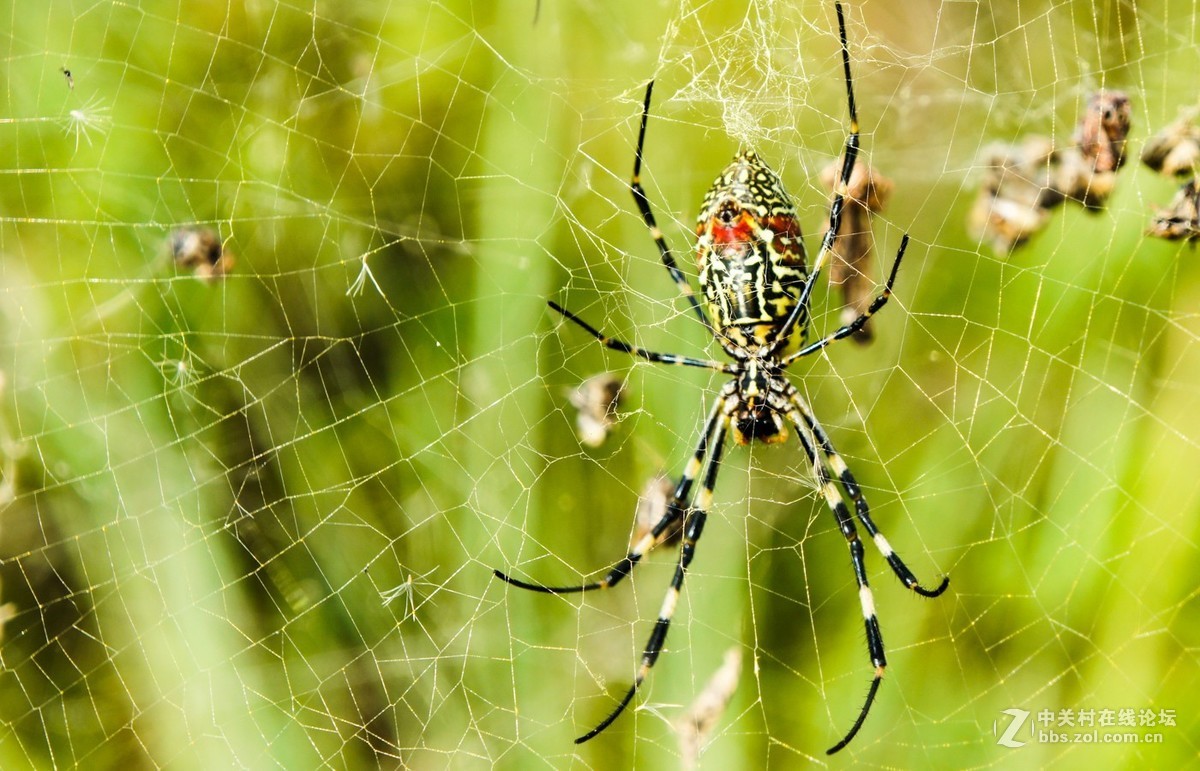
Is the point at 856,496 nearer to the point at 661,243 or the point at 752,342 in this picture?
the point at 752,342

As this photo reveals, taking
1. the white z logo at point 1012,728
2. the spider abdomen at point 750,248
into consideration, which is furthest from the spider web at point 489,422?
the spider abdomen at point 750,248

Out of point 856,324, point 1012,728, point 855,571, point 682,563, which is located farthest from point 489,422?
point 1012,728

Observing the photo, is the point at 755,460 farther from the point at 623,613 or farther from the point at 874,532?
the point at 623,613

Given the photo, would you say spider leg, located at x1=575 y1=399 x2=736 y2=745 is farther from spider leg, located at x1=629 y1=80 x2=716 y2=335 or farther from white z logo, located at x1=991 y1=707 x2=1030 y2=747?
white z logo, located at x1=991 y1=707 x2=1030 y2=747

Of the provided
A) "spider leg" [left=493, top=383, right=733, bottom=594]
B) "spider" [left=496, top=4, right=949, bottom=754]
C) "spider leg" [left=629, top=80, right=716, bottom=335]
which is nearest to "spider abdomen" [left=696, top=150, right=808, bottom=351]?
"spider" [left=496, top=4, right=949, bottom=754]

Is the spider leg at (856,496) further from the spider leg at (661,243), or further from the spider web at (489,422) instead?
the spider leg at (661,243)

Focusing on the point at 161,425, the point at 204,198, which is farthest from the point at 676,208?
the point at 161,425
